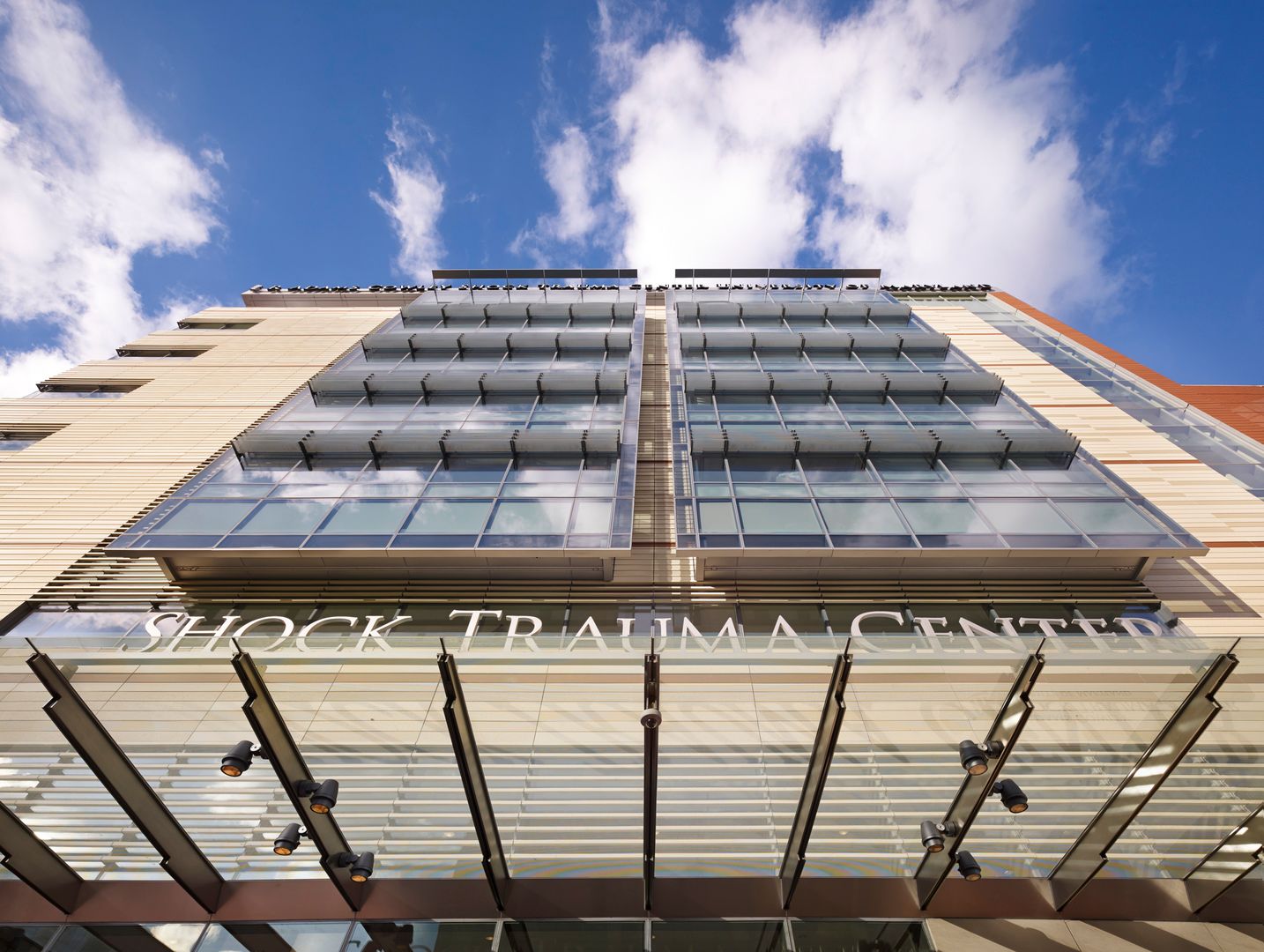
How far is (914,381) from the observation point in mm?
20469

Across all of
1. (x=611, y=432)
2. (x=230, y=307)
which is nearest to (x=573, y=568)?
(x=611, y=432)

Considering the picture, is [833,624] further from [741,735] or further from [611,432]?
[611,432]

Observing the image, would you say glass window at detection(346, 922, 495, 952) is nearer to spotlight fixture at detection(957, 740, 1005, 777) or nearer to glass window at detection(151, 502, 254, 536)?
spotlight fixture at detection(957, 740, 1005, 777)

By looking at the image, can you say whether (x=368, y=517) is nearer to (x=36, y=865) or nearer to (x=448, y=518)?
(x=448, y=518)

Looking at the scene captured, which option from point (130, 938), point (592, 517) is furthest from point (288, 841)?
point (592, 517)

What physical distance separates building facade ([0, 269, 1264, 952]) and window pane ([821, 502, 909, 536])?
0.13 m

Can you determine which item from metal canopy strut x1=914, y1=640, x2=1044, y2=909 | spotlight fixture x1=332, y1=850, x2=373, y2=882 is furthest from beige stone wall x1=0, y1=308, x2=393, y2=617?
metal canopy strut x1=914, y1=640, x2=1044, y2=909

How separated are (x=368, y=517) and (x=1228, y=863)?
16311 millimetres

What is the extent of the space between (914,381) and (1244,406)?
40.1 feet

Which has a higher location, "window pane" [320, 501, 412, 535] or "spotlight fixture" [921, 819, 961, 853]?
"window pane" [320, 501, 412, 535]

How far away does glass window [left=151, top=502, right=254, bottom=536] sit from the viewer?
45.3 ft

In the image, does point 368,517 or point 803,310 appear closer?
point 368,517

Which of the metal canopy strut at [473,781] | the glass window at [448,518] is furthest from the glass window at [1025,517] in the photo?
the metal canopy strut at [473,781]

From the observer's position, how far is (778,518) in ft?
46.8
